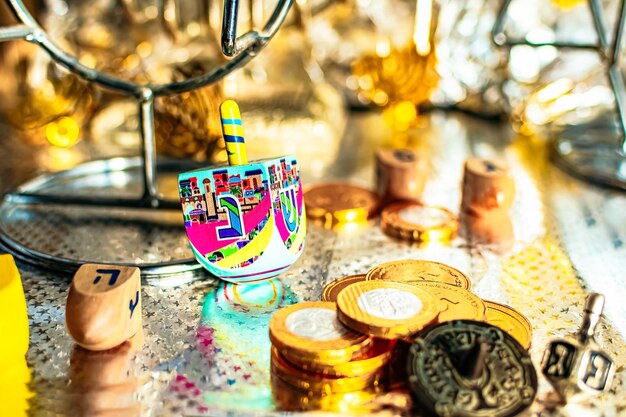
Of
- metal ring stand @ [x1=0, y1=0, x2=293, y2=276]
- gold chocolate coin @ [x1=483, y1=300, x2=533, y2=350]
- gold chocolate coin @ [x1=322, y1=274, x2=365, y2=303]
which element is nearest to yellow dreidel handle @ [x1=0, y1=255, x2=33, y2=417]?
metal ring stand @ [x1=0, y1=0, x2=293, y2=276]

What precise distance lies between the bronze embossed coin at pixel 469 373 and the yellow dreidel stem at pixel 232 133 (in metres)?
0.21

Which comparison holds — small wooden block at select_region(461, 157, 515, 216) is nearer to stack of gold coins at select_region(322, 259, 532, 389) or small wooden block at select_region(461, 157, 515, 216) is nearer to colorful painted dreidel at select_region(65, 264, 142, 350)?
stack of gold coins at select_region(322, 259, 532, 389)

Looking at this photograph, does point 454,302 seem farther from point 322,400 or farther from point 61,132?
point 61,132

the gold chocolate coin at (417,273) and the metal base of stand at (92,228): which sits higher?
the gold chocolate coin at (417,273)

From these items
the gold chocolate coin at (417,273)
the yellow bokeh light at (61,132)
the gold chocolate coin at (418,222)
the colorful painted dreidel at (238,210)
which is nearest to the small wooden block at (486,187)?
the gold chocolate coin at (418,222)

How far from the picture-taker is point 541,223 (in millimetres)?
799

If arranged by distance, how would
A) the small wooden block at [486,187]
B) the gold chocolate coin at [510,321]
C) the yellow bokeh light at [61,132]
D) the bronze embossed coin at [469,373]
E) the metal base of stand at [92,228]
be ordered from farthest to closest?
the yellow bokeh light at [61,132]
the small wooden block at [486,187]
the metal base of stand at [92,228]
the gold chocolate coin at [510,321]
the bronze embossed coin at [469,373]

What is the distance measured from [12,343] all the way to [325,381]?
22 cm

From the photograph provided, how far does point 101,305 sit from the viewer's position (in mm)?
497

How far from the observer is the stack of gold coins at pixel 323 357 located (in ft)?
1.56

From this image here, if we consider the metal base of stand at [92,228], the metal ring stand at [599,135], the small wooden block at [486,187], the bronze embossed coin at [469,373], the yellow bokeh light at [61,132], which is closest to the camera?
the bronze embossed coin at [469,373]

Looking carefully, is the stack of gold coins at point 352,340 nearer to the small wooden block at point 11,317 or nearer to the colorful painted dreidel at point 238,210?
the colorful painted dreidel at point 238,210

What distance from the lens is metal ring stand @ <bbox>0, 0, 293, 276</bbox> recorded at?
0.64 meters

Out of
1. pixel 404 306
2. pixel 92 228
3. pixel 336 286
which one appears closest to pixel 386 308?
pixel 404 306
